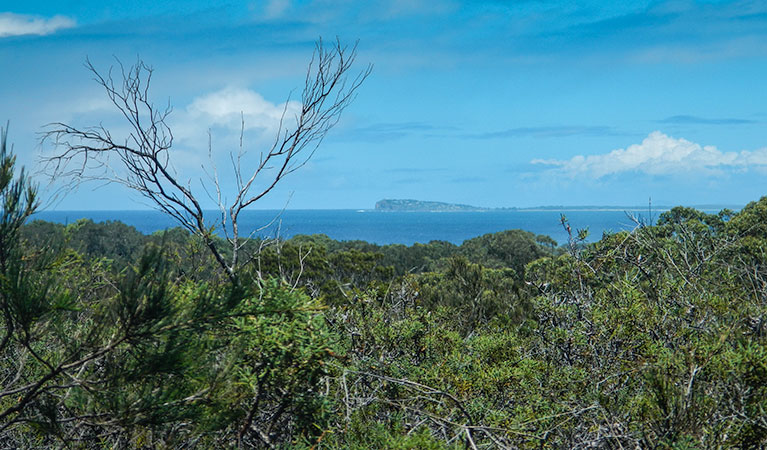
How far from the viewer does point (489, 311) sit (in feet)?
46.2

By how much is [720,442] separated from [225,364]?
214cm

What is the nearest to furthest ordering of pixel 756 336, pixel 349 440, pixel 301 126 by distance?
pixel 349 440, pixel 756 336, pixel 301 126

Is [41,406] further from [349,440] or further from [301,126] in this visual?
[301,126]

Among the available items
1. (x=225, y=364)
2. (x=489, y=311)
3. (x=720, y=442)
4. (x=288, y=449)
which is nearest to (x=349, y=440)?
(x=288, y=449)

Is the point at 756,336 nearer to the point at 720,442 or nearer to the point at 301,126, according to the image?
the point at 720,442

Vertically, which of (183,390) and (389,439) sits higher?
(183,390)

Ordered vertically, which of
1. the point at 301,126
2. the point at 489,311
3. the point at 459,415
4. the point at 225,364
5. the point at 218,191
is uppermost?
the point at 301,126

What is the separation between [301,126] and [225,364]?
90.5 inches

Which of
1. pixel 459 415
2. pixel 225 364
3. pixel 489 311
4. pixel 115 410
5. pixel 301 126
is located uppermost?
pixel 301 126

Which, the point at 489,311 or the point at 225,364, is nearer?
the point at 225,364

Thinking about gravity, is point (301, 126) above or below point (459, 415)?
above

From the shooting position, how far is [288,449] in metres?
2.52

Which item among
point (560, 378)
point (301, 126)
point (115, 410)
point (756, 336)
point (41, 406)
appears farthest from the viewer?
point (301, 126)

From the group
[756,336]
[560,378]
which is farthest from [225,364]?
[756,336]
